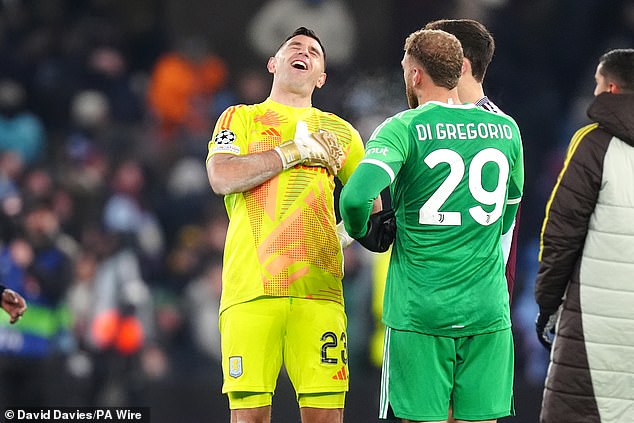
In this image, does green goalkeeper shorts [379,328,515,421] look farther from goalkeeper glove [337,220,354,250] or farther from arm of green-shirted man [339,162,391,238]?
goalkeeper glove [337,220,354,250]

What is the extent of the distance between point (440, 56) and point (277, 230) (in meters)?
0.97

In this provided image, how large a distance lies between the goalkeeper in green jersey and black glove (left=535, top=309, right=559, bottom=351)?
0.64 feet

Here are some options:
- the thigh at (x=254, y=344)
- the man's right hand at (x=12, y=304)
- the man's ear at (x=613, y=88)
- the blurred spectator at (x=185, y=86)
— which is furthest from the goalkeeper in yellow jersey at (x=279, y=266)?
the blurred spectator at (x=185, y=86)

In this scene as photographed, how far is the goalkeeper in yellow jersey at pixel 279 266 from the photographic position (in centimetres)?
419

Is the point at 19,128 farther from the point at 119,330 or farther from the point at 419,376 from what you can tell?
the point at 419,376

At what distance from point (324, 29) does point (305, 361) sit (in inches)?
261

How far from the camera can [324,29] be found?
1041 centimetres

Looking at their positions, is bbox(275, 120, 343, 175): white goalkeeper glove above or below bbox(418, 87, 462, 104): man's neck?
below

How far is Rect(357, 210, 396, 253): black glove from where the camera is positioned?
388cm

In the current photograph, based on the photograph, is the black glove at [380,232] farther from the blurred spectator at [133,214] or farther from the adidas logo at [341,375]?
the blurred spectator at [133,214]

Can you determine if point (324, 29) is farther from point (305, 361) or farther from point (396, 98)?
point (305, 361)

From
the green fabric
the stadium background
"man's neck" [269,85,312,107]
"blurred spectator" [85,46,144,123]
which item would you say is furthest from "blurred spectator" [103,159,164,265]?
"man's neck" [269,85,312,107]

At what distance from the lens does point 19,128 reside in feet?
33.4

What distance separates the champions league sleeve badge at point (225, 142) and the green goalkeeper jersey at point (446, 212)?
74 cm
